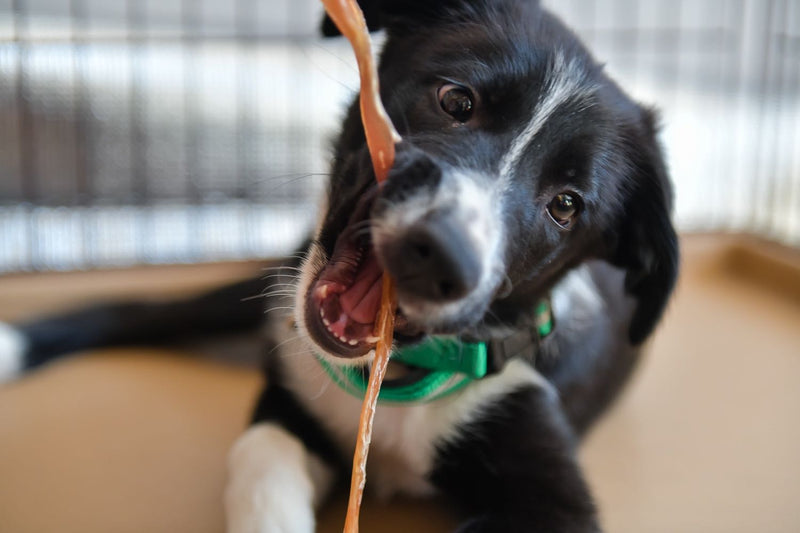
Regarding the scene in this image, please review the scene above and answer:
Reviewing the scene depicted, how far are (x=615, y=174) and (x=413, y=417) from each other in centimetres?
Answer: 59

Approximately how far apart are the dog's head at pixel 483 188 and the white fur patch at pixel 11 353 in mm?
1032

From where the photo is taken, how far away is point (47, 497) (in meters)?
1.32

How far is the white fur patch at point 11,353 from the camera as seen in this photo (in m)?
1.75

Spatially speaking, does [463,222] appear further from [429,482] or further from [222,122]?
[222,122]

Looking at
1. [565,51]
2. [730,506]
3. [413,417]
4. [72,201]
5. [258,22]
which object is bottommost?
[730,506]

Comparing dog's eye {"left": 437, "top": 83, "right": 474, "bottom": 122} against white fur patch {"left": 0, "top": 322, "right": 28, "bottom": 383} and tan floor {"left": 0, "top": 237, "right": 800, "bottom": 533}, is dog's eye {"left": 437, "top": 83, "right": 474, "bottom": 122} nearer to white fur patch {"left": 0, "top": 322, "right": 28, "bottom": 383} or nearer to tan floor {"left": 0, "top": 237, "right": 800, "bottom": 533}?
tan floor {"left": 0, "top": 237, "right": 800, "bottom": 533}

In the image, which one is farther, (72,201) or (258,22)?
(258,22)

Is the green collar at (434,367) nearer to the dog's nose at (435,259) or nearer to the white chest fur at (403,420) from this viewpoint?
the white chest fur at (403,420)

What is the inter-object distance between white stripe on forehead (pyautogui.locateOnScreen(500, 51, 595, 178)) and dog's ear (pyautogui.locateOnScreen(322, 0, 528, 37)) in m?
0.21

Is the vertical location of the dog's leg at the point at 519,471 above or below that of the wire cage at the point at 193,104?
below

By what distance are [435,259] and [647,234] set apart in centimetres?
70

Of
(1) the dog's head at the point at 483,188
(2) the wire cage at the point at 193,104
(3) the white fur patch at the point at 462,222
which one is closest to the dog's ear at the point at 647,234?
(1) the dog's head at the point at 483,188

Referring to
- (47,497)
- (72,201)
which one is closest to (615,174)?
(47,497)

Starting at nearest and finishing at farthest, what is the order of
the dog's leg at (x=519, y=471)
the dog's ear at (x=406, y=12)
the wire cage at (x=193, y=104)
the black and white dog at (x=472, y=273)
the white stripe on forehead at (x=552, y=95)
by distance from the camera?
the black and white dog at (x=472, y=273) → the white stripe on forehead at (x=552, y=95) → the dog's leg at (x=519, y=471) → the dog's ear at (x=406, y=12) → the wire cage at (x=193, y=104)
